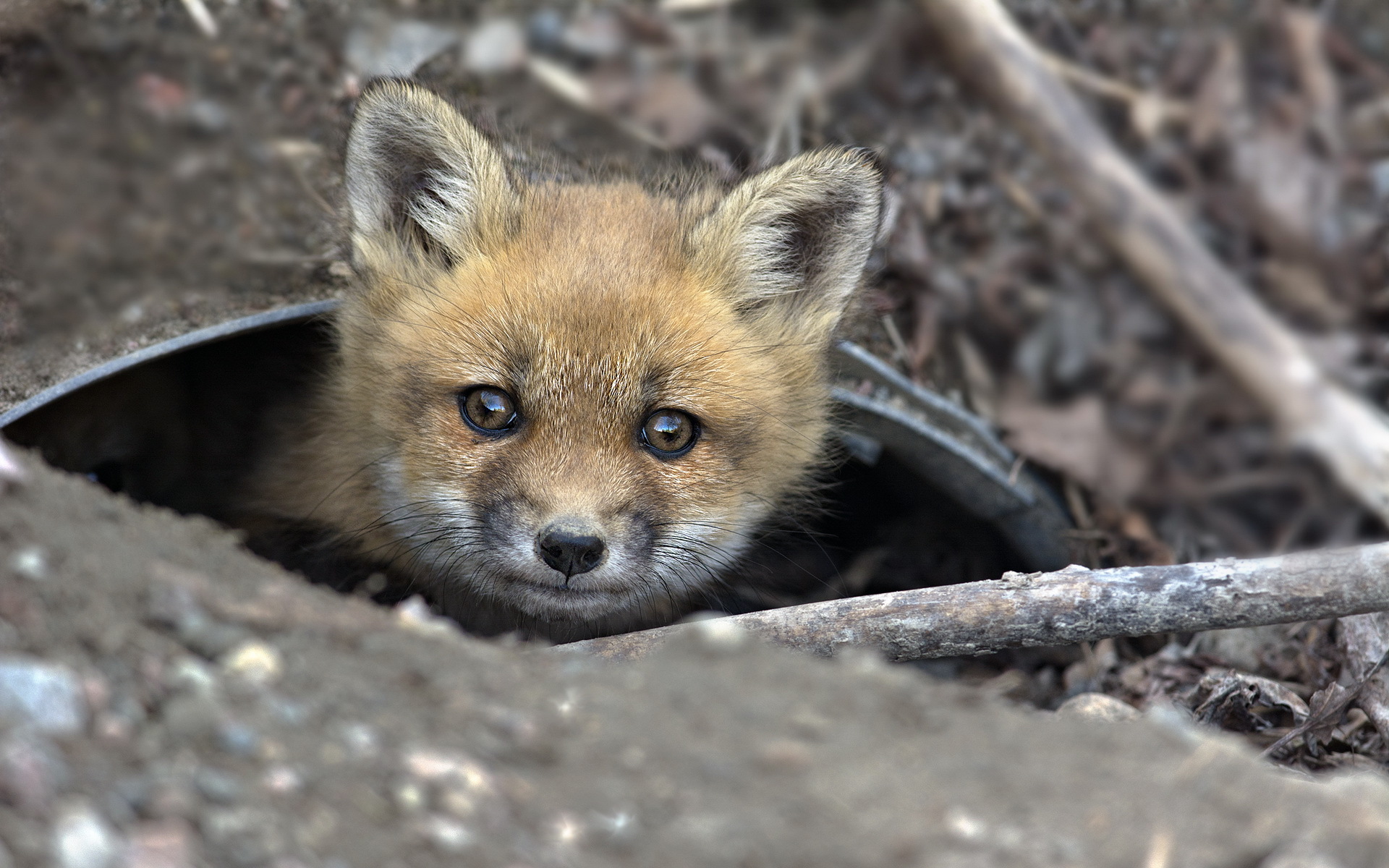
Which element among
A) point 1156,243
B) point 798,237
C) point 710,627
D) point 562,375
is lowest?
point 1156,243

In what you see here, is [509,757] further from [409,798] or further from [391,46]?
[391,46]

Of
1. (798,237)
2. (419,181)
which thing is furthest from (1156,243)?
(419,181)

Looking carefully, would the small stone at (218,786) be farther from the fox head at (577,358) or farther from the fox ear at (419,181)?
the fox ear at (419,181)

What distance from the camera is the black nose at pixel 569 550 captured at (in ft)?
12.3

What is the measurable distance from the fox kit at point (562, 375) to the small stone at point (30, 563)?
1707 millimetres

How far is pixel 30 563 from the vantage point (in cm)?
223

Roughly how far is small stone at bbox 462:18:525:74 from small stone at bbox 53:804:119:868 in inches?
206

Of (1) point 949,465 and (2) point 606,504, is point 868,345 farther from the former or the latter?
(2) point 606,504

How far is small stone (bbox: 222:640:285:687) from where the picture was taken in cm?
209

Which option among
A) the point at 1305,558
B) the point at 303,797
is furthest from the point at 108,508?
the point at 1305,558

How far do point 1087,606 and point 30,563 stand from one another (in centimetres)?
259

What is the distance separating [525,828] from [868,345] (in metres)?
4.19

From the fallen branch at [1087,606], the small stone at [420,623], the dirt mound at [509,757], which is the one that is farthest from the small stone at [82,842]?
the fallen branch at [1087,606]

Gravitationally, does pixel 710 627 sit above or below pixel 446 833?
below
